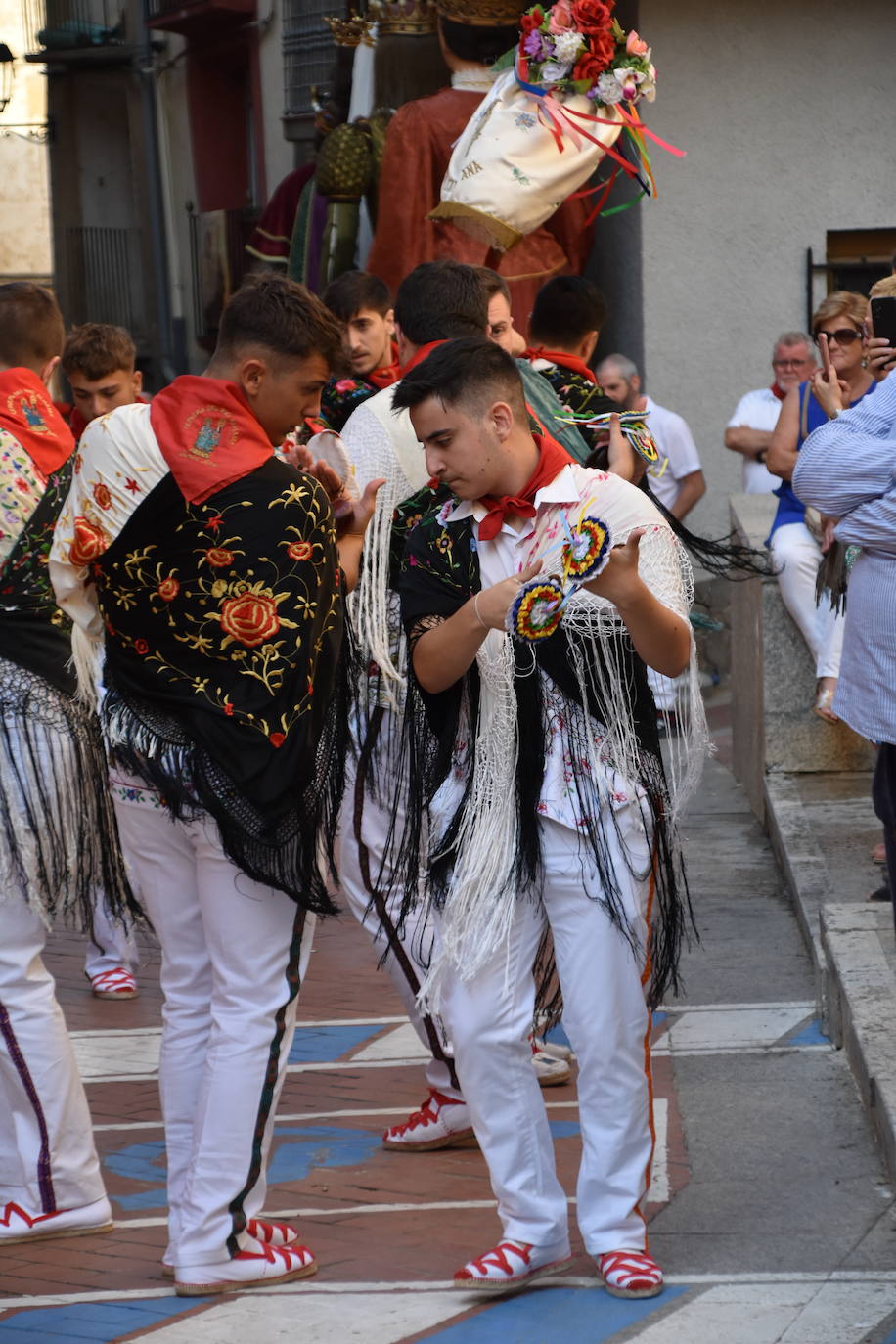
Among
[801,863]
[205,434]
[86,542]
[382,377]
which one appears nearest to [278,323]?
[205,434]

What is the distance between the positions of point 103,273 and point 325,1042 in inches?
868

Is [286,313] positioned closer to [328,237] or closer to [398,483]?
[398,483]

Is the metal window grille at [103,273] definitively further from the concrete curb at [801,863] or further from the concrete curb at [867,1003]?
the concrete curb at [867,1003]

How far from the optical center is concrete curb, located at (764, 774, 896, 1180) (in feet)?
15.0

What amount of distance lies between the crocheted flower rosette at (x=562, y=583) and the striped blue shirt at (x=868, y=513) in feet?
3.02

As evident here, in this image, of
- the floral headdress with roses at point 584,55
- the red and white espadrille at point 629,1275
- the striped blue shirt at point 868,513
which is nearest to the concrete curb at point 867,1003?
the red and white espadrille at point 629,1275

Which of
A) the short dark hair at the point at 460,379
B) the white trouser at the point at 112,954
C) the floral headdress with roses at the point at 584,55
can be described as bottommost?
the white trouser at the point at 112,954

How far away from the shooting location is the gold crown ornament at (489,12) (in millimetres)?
10719

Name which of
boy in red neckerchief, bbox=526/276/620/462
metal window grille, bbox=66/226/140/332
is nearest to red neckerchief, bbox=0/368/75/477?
boy in red neckerchief, bbox=526/276/620/462

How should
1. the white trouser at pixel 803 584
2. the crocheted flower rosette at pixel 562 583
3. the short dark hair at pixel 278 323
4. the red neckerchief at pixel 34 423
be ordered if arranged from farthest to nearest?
the white trouser at pixel 803 584, the red neckerchief at pixel 34 423, the short dark hair at pixel 278 323, the crocheted flower rosette at pixel 562 583

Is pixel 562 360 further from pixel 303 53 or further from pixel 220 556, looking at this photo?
pixel 303 53

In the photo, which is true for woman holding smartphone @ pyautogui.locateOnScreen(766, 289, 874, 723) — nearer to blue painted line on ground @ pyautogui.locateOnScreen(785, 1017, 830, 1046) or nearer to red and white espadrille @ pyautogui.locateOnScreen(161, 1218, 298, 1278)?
blue painted line on ground @ pyautogui.locateOnScreen(785, 1017, 830, 1046)

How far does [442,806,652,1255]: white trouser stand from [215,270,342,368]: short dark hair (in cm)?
107

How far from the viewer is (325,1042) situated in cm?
582
